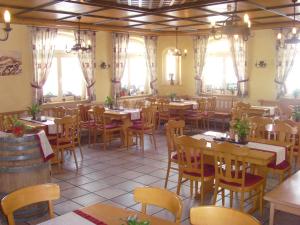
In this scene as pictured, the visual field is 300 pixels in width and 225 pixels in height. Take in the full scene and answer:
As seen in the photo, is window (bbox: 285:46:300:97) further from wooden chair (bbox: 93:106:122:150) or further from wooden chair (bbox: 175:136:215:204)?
wooden chair (bbox: 175:136:215:204)

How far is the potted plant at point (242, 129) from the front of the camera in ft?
14.5

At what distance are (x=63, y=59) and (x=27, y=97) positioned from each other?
1.57 metres

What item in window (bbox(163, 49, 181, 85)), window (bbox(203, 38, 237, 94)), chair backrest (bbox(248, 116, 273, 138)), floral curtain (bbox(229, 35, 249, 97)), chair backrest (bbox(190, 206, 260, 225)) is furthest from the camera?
window (bbox(163, 49, 181, 85))

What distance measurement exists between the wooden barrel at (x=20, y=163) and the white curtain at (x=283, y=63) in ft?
24.0

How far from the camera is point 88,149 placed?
7.68 m

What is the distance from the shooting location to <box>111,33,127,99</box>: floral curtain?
32.0 ft

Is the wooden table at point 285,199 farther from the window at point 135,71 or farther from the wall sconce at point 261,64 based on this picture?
the window at point 135,71

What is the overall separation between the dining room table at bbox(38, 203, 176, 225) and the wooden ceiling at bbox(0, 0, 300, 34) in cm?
417

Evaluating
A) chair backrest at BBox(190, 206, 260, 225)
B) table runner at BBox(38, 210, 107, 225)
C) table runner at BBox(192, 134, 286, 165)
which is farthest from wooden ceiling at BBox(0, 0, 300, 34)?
chair backrest at BBox(190, 206, 260, 225)

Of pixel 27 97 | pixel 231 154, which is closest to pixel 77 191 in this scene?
pixel 231 154

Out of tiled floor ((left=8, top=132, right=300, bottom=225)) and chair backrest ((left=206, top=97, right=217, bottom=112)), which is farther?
chair backrest ((left=206, top=97, right=217, bottom=112))

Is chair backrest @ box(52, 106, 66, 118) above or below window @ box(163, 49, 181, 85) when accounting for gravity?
below

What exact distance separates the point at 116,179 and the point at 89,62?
4587 millimetres

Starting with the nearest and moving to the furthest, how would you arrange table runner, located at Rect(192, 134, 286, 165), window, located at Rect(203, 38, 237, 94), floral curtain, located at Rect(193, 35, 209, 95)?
table runner, located at Rect(192, 134, 286, 165), window, located at Rect(203, 38, 237, 94), floral curtain, located at Rect(193, 35, 209, 95)
